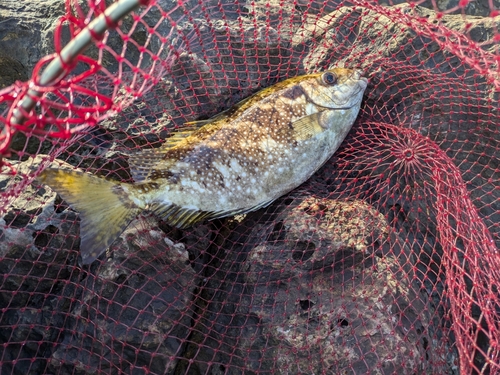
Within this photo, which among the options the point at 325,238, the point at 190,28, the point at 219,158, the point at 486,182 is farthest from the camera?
the point at 190,28

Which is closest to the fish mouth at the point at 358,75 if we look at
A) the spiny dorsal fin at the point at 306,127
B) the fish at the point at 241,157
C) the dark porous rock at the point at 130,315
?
the fish at the point at 241,157

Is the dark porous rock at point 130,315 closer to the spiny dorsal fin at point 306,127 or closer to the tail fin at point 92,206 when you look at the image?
the tail fin at point 92,206

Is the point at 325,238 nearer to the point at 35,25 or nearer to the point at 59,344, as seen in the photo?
the point at 59,344

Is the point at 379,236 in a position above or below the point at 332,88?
below

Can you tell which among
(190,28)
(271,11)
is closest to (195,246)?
(190,28)

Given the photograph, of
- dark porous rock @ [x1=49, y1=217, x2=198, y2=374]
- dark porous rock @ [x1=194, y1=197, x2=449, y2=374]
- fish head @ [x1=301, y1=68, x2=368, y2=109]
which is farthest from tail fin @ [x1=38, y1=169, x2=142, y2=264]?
fish head @ [x1=301, y1=68, x2=368, y2=109]

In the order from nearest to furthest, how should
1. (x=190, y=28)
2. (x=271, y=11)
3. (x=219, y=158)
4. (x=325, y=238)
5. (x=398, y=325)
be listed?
(x=398, y=325) → (x=325, y=238) → (x=219, y=158) → (x=190, y=28) → (x=271, y=11)

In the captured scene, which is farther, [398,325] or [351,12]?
[351,12]

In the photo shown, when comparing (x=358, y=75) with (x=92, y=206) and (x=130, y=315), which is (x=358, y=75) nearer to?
(x=92, y=206)
